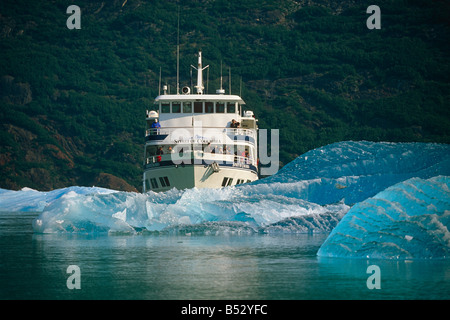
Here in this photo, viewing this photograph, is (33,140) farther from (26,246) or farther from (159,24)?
(26,246)

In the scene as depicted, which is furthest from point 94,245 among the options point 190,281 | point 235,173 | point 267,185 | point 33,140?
point 33,140

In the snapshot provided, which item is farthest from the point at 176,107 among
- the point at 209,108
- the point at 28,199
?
the point at 28,199

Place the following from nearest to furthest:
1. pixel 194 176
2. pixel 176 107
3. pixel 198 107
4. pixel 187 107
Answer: pixel 194 176, pixel 198 107, pixel 187 107, pixel 176 107

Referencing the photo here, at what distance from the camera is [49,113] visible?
134m

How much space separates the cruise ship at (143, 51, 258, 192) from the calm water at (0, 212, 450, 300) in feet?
68.8

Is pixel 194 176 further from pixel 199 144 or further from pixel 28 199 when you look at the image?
pixel 28 199

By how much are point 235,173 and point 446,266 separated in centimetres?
2902

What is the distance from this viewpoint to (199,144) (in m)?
43.4

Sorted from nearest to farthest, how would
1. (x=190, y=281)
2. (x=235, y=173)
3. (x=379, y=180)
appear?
(x=190, y=281), (x=379, y=180), (x=235, y=173)

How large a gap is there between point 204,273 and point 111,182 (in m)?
103

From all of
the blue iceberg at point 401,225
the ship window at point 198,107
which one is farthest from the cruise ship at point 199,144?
the blue iceberg at point 401,225

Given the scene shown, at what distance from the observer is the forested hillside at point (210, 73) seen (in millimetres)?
128125

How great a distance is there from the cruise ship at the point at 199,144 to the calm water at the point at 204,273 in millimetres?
20964
